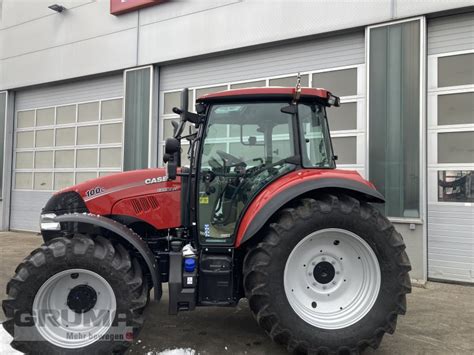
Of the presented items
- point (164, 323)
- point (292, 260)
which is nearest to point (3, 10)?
point (164, 323)

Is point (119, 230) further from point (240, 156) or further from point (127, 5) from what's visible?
point (127, 5)

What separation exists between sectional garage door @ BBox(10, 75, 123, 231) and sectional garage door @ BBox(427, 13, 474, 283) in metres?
7.10

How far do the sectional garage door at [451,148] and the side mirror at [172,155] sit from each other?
184 inches

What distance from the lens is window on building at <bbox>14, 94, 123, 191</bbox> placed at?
995 cm

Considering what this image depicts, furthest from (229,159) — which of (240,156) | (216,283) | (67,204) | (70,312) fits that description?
(70,312)

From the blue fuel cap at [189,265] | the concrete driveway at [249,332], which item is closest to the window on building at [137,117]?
the concrete driveway at [249,332]

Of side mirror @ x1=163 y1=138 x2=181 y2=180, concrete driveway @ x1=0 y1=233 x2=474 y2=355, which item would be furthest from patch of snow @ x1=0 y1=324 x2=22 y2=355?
side mirror @ x1=163 y1=138 x2=181 y2=180

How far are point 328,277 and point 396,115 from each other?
3.99m

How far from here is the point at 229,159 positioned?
362cm

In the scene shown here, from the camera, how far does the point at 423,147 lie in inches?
244

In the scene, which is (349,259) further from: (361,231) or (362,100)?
(362,100)

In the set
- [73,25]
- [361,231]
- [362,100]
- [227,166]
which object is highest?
[73,25]

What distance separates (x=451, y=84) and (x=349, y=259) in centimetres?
438

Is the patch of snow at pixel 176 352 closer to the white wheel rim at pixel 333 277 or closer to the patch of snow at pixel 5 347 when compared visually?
the white wheel rim at pixel 333 277
